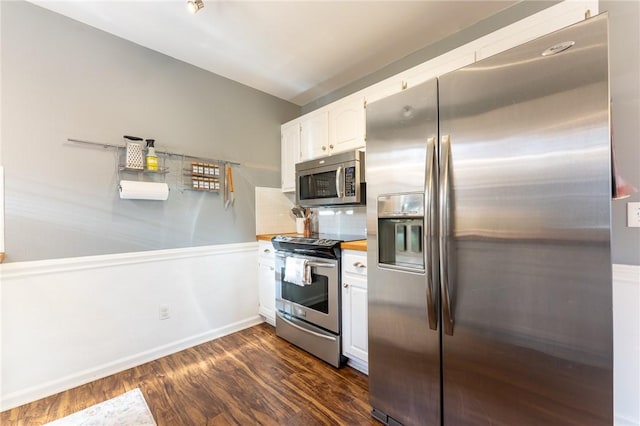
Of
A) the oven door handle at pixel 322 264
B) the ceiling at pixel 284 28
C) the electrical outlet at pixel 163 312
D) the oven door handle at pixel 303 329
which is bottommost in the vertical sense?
the oven door handle at pixel 303 329

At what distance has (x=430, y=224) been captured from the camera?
1.27 m

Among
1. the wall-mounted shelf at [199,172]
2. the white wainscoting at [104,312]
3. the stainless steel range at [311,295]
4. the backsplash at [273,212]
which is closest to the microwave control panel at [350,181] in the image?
the stainless steel range at [311,295]

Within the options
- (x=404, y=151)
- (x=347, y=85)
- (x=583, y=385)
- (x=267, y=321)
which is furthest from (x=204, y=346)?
(x=347, y=85)

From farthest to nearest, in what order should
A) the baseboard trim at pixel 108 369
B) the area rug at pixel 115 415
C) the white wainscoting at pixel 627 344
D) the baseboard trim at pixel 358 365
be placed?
the baseboard trim at pixel 358 365, the baseboard trim at pixel 108 369, the area rug at pixel 115 415, the white wainscoting at pixel 627 344

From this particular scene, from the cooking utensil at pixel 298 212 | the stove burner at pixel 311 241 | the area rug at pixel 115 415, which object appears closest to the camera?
the area rug at pixel 115 415

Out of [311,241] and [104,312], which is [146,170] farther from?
[311,241]

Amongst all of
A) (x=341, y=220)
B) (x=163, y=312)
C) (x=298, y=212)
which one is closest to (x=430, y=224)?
(x=341, y=220)

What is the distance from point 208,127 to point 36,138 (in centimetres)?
121

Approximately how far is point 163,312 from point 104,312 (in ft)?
1.37

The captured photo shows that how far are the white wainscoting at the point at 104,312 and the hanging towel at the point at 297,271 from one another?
71 centimetres

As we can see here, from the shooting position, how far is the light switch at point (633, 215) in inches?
54.9

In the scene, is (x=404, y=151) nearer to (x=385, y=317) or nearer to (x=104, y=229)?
(x=385, y=317)

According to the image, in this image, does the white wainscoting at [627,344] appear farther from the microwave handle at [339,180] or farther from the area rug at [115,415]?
the area rug at [115,415]

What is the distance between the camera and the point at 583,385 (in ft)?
3.13
